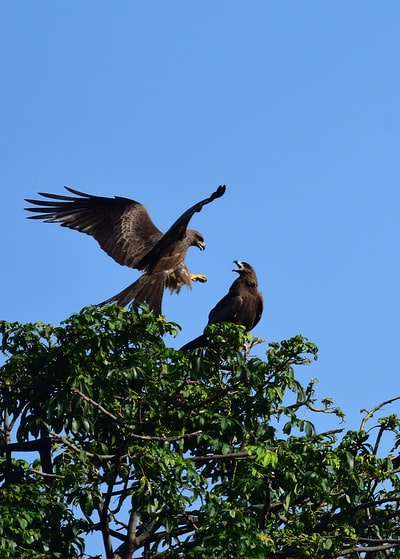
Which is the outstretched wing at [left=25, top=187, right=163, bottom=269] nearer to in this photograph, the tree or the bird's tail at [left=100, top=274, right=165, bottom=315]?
the bird's tail at [left=100, top=274, right=165, bottom=315]

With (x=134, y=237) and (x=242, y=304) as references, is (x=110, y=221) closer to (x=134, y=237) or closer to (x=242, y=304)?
(x=134, y=237)

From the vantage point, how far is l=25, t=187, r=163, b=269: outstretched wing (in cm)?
1477

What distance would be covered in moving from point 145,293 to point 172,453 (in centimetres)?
473

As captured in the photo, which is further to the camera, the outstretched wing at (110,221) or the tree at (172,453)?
the outstretched wing at (110,221)

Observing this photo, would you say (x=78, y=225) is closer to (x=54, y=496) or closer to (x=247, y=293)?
(x=247, y=293)

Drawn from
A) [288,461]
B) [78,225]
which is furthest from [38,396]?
[78,225]

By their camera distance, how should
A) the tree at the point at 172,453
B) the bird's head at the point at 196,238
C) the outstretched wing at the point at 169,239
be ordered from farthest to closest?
the bird's head at the point at 196,238 < the outstretched wing at the point at 169,239 < the tree at the point at 172,453

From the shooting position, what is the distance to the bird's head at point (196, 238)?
14.6 metres

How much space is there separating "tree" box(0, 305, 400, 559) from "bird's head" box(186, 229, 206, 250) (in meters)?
4.47

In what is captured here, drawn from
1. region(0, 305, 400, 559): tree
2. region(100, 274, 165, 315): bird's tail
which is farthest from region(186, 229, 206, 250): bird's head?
region(0, 305, 400, 559): tree

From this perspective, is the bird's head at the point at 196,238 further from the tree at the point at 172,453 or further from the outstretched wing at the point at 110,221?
the tree at the point at 172,453

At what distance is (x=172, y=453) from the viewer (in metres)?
8.86

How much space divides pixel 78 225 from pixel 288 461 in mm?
6818

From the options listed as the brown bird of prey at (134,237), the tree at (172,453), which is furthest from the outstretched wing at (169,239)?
the tree at (172,453)
